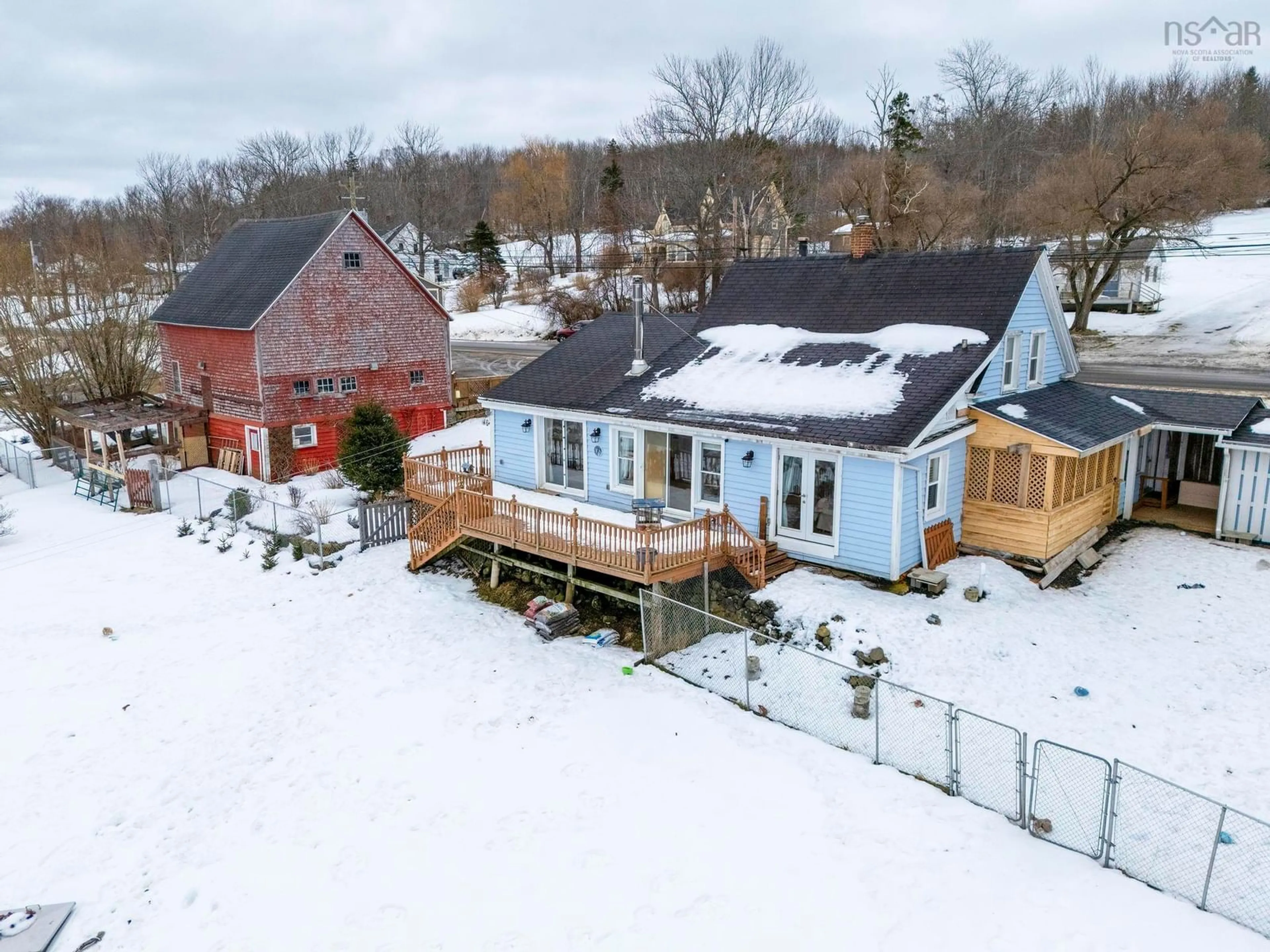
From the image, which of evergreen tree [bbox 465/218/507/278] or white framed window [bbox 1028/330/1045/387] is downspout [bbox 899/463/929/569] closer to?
white framed window [bbox 1028/330/1045/387]

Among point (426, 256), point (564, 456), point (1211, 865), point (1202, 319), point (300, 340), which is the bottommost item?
point (1211, 865)

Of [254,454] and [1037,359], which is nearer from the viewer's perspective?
[1037,359]

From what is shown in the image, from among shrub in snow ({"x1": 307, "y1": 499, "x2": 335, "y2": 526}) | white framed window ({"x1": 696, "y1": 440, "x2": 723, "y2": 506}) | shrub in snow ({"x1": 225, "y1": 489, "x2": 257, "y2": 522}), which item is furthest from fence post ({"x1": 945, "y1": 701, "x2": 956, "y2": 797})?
shrub in snow ({"x1": 225, "y1": 489, "x2": 257, "y2": 522})

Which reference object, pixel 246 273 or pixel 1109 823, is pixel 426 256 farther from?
pixel 1109 823

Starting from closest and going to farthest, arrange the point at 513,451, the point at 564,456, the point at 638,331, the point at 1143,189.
Answer: the point at 638,331 → the point at 564,456 → the point at 513,451 → the point at 1143,189

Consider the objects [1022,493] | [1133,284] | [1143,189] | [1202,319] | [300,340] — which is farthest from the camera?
[1133,284]

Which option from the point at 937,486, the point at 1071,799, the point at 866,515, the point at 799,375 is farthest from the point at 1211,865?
the point at 799,375

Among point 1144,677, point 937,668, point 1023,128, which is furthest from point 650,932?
point 1023,128

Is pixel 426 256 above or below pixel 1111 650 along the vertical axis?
above
